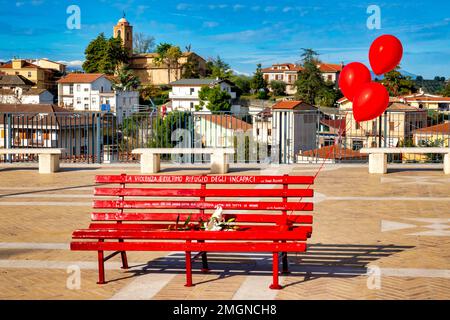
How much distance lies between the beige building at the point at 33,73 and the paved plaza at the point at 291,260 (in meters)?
129

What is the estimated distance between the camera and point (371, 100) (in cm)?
882

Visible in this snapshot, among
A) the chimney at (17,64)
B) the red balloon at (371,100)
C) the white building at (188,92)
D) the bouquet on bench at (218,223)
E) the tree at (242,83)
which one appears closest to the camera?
the bouquet on bench at (218,223)

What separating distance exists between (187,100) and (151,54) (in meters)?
37.3

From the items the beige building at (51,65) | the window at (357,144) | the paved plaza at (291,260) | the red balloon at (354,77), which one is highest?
the beige building at (51,65)

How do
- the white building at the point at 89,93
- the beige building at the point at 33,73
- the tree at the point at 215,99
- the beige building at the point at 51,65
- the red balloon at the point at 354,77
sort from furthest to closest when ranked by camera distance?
1. the beige building at the point at 51,65
2. the beige building at the point at 33,73
3. the white building at the point at 89,93
4. the tree at the point at 215,99
5. the red balloon at the point at 354,77

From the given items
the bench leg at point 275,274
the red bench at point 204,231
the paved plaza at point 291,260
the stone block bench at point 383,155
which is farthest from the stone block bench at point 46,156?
the bench leg at point 275,274

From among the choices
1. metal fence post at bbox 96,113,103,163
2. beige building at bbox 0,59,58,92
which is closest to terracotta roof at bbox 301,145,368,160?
metal fence post at bbox 96,113,103,163

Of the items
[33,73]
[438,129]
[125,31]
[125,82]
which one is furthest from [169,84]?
[438,129]

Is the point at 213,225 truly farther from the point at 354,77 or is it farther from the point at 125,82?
the point at 125,82

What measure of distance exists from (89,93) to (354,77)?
115m

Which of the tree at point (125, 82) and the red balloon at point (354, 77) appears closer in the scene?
the red balloon at point (354, 77)

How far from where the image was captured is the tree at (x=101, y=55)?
142 meters

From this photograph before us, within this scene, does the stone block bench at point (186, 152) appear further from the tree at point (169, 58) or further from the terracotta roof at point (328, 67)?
the tree at point (169, 58)

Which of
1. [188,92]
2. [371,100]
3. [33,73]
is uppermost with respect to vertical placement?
[33,73]
